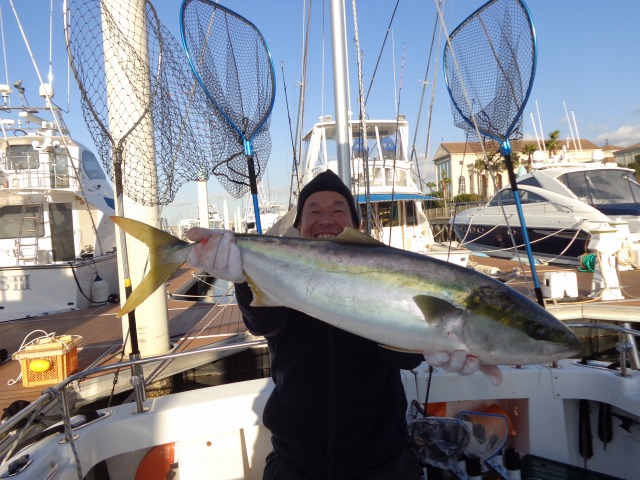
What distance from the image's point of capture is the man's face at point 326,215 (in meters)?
2.88

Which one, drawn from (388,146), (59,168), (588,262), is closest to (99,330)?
(59,168)

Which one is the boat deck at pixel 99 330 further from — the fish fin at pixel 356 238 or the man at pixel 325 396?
the fish fin at pixel 356 238

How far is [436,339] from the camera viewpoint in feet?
6.56

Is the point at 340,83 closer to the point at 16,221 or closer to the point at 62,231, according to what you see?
the point at 62,231

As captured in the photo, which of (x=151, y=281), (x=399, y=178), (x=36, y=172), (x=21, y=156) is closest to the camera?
(x=151, y=281)

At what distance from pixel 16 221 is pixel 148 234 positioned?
13205mm

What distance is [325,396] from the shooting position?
2461 millimetres

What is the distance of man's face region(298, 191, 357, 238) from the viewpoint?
2883mm

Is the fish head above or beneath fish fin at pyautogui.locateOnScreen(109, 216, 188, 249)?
beneath

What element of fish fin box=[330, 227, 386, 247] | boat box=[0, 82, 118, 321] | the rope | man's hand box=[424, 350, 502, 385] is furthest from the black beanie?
the rope

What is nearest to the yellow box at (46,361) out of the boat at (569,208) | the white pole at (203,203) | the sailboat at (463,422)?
the sailboat at (463,422)

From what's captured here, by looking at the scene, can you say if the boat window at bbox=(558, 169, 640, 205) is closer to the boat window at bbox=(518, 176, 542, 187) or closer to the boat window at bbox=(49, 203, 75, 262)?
the boat window at bbox=(518, 176, 542, 187)

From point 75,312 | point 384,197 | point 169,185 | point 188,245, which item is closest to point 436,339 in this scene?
point 188,245

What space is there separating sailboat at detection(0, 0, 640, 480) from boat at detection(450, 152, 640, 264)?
9.58m
